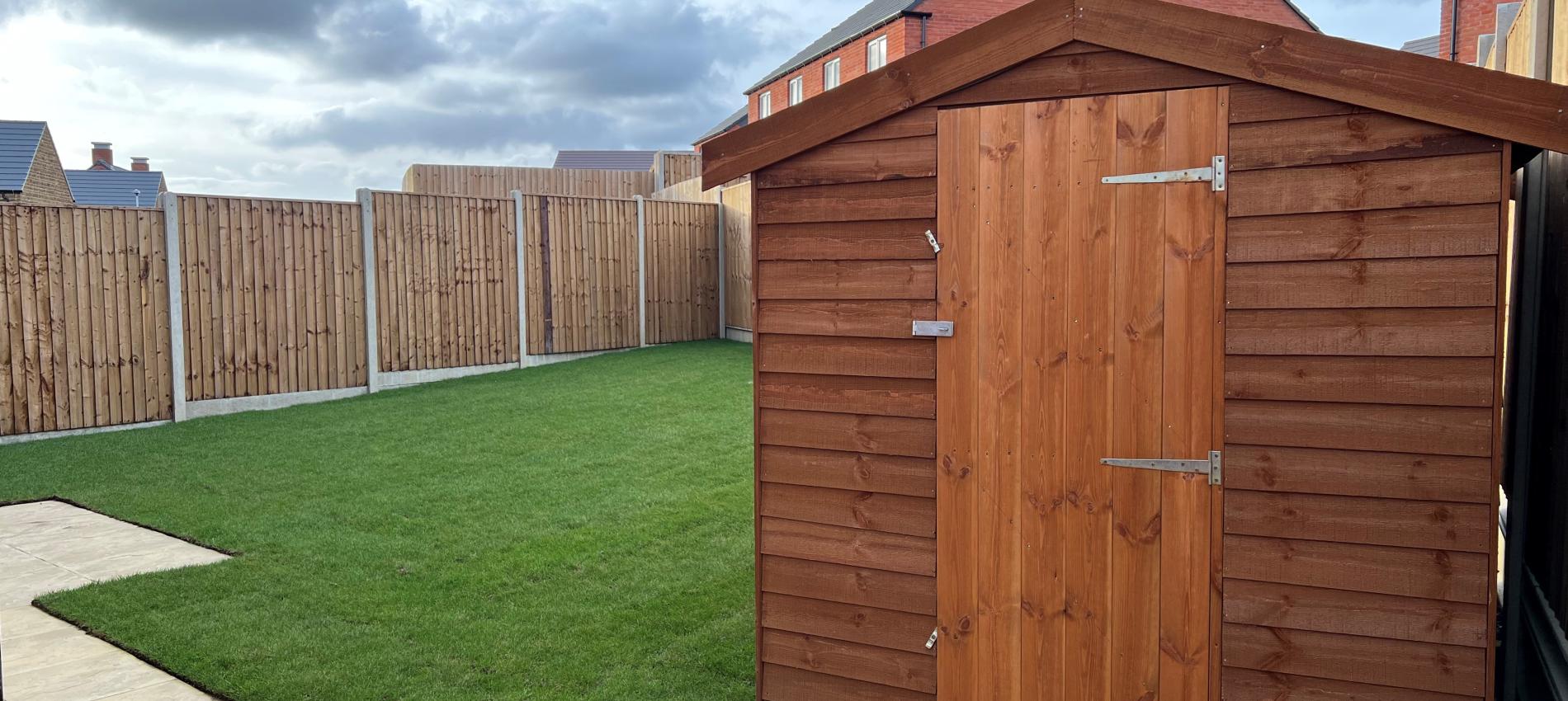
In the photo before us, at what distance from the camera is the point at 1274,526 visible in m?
3.30

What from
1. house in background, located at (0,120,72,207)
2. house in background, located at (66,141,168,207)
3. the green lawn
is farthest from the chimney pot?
the green lawn

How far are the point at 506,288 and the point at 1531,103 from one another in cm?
1275

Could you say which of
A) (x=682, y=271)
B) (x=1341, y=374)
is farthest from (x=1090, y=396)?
(x=682, y=271)

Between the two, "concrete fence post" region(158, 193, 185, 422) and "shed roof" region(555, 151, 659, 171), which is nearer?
→ "concrete fence post" region(158, 193, 185, 422)

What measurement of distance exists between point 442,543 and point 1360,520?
529cm

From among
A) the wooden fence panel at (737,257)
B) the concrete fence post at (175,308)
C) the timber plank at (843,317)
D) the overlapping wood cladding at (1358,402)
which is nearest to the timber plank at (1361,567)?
the overlapping wood cladding at (1358,402)

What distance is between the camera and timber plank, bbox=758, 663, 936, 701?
3900 millimetres

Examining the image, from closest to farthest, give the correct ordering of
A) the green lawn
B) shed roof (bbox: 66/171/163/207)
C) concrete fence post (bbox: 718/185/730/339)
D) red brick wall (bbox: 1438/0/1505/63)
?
1. the green lawn
2. concrete fence post (bbox: 718/185/730/339)
3. red brick wall (bbox: 1438/0/1505/63)
4. shed roof (bbox: 66/171/163/207)

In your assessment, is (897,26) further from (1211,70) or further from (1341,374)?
(1341,374)

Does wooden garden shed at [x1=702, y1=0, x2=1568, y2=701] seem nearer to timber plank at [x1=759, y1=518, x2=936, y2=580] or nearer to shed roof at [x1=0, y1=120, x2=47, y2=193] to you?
timber plank at [x1=759, y1=518, x2=936, y2=580]

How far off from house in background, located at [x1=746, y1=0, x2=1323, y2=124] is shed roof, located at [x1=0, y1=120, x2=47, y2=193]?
1430 cm

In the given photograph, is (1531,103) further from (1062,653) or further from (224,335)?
(224,335)

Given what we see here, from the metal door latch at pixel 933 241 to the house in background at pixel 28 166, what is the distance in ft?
57.8

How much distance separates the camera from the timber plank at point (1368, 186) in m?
3.03
